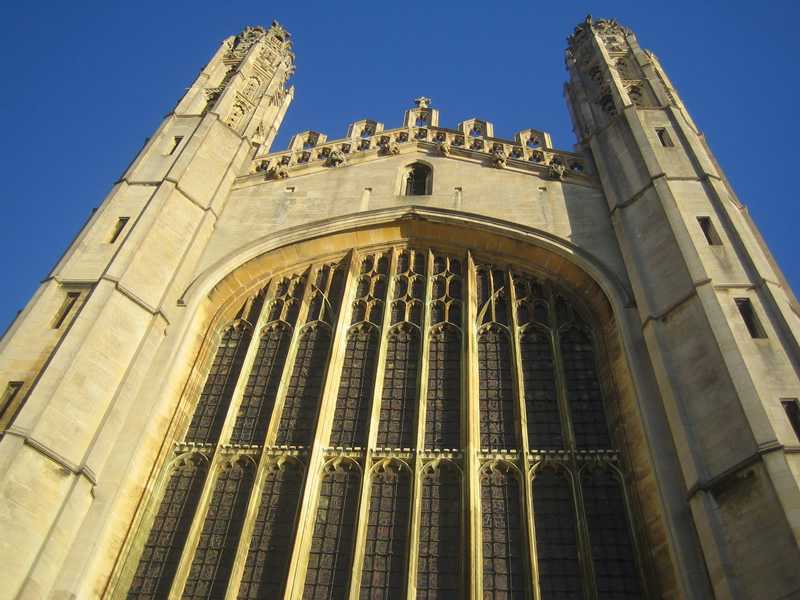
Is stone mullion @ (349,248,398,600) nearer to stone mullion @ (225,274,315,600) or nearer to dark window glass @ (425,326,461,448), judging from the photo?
dark window glass @ (425,326,461,448)

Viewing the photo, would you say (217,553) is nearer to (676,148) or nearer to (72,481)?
(72,481)

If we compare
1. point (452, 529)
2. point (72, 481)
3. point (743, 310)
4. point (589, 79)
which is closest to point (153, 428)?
point (72, 481)

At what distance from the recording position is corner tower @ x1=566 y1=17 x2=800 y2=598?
8.54 m

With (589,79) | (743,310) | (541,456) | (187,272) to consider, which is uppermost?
(589,79)

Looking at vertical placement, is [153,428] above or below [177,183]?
below

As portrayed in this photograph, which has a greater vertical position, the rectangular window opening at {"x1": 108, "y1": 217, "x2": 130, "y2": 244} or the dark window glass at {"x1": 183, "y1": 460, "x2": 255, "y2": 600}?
the rectangular window opening at {"x1": 108, "y1": 217, "x2": 130, "y2": 244}

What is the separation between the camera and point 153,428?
12055 millimetres

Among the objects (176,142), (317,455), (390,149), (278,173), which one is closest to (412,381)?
(317,455)

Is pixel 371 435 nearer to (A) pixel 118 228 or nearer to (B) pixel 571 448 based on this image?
(B) pixel 571 448

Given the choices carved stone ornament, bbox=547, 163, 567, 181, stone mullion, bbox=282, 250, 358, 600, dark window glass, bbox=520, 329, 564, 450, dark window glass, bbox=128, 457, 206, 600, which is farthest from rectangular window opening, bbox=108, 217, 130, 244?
carved stone ornament, bbox=547, 163, 567, 181

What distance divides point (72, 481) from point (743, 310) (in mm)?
9449

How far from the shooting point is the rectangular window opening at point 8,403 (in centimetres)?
1053

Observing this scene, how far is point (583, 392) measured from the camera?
42.2ft

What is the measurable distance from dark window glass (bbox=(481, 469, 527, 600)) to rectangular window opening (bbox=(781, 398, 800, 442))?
12.2 ft
